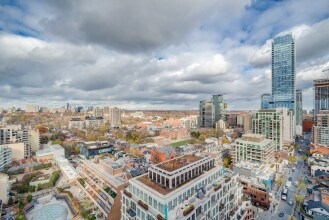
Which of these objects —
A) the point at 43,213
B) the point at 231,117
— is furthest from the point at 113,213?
the point at 231,117

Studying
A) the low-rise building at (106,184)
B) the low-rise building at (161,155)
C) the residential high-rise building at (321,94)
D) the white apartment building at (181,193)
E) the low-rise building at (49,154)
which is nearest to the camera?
the white apartment building at (181,193)

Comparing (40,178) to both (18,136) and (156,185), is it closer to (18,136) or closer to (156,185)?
(18,136)

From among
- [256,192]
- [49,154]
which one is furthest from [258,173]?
[49,154]

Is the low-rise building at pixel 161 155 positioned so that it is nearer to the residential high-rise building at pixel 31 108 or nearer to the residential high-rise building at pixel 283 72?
the residential high-rise building at pixel 283 72

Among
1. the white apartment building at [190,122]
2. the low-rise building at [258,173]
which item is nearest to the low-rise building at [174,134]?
the white apartment building at [190,122]

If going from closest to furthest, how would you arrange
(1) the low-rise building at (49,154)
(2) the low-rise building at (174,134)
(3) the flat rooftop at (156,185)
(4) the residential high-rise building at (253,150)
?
(3) the flat rooftop at (156,185), (4) the residential high-rise building at (253,150), (1) the low-rise building at (49,154), (2) the low-rise building at (174,134)

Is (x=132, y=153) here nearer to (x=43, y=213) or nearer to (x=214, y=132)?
(x=43, y=213)

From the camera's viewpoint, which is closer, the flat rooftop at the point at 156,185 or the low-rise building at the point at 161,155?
the flat rooftop at the point at 156,185

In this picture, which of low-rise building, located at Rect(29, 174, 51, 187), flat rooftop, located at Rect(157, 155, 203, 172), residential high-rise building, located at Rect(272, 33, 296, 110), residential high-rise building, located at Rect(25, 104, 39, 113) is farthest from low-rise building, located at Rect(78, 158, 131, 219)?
residential high-rise building, located at Rect(25, 104, 39, 113)
